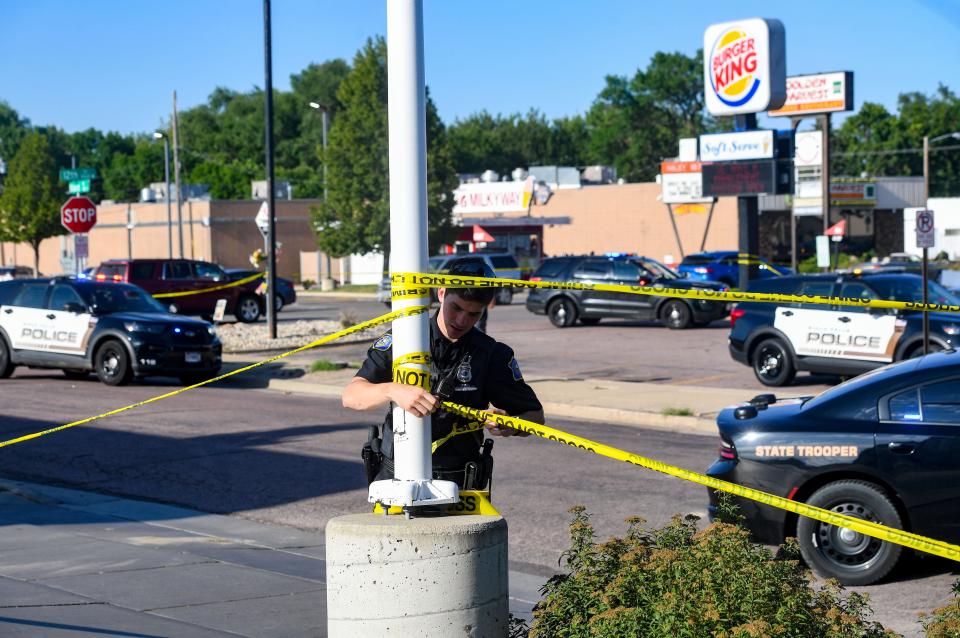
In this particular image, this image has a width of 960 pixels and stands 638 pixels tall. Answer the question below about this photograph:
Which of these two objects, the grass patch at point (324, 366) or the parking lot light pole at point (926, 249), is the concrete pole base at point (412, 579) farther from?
the grass patch at point (324, 366)

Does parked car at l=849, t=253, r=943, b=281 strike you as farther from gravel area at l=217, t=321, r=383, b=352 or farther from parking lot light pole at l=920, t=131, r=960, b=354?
gravel area at l=217, t=321, r=383, b=352

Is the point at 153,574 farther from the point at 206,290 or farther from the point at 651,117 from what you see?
the point at 651,117

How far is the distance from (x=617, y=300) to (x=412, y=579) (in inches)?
1137

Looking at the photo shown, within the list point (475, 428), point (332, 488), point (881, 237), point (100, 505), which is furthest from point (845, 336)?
point (881, 237)

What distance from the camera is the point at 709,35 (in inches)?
1543

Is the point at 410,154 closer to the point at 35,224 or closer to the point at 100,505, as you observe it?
the point at 100,505

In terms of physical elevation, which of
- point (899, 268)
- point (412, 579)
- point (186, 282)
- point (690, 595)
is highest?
point (899, 268)

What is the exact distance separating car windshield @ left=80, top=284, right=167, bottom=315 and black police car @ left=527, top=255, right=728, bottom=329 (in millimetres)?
12918

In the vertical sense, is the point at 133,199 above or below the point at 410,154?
above

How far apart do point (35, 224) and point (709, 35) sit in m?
39.6

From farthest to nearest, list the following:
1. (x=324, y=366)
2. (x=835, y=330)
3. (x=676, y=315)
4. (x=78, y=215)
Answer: (x=676, y=315) → (x=78, y=215) → (x=324, y=366) → (x=835, y=330)

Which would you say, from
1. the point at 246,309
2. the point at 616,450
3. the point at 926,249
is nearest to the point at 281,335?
the point at 246,309

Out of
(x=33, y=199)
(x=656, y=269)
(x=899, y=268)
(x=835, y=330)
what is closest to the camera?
(x=835, y=330)

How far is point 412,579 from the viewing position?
399 cm
